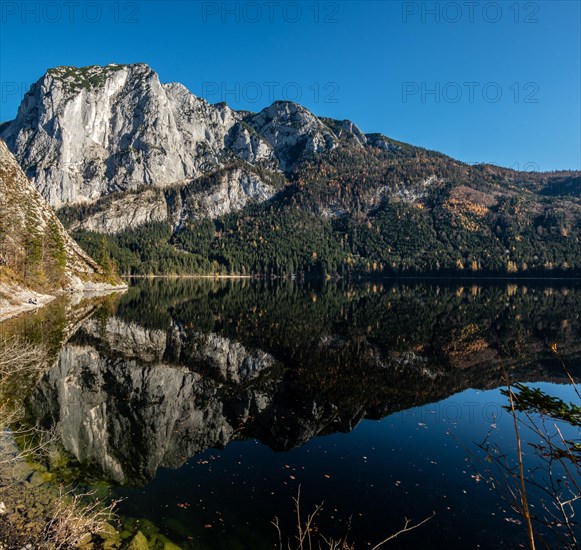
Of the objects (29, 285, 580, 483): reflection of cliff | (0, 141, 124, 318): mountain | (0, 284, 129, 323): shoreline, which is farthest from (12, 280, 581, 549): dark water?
(0, 141, 124, 318): mountain

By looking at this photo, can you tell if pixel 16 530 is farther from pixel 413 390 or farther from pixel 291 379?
pixel 413 390

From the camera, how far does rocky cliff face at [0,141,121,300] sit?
6981cm

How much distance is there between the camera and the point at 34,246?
Answer: 74562 mm

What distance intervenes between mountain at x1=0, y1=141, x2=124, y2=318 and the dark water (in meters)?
30.9

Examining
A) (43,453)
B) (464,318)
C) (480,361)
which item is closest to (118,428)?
(43,453)

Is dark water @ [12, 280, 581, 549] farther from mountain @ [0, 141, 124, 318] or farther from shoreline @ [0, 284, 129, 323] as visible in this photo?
mountain @ [0, 141, 124, 318]

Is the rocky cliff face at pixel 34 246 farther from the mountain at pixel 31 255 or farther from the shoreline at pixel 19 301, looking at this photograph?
the shoreline at pixel 19 301

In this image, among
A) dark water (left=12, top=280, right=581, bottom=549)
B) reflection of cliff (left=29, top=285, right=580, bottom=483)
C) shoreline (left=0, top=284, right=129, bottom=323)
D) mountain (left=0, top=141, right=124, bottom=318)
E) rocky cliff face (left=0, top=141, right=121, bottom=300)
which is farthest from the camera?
rocky cliff face (left=0, top=141, right=121, bottom=300)

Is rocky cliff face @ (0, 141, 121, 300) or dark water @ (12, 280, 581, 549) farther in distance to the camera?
rocky cliff face @ (0, 141, 121, 300)

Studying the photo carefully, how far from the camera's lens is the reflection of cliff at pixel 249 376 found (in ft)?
60.3

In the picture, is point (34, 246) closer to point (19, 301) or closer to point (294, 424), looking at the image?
point (19, 301)

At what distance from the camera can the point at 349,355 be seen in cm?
3238

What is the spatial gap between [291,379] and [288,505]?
1306 cm

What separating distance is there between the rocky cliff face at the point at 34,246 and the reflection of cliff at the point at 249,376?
34.4 metres
